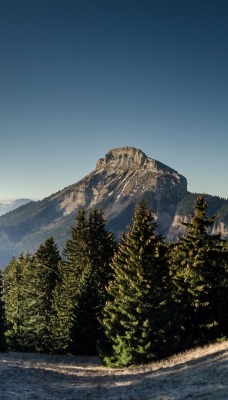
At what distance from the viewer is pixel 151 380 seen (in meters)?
21.7

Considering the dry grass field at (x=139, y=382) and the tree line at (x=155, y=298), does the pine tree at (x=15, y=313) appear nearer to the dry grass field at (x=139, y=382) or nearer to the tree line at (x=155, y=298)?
the tree line at (x=155, y=298)

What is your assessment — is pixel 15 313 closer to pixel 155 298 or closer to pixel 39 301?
pixel 39 301

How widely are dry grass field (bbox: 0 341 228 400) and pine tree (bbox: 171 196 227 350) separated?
6012mm

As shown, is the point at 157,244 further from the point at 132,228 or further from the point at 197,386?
the point at 197,386

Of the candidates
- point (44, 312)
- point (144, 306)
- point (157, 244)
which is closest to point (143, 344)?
point (144, 306)

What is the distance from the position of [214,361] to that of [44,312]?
3559 cm

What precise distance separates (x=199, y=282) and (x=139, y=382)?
1319 cm

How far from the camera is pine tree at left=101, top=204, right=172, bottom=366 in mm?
30516

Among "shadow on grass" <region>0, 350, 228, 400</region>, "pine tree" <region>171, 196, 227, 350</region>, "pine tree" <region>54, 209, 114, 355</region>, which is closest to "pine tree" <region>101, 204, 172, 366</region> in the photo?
"pine tree" <region>171, 196, 227, 350</region>

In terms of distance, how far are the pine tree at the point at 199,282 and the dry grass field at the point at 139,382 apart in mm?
6012

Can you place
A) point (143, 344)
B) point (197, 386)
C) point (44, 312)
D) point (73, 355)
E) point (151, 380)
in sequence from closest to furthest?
point (197, 386)
point (151, 380)
point (143, 344)
point (73, 355)
point (44, 312)

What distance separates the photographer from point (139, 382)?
21.9 meters

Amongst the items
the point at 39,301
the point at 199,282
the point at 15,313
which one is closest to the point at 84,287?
the point at 39,301

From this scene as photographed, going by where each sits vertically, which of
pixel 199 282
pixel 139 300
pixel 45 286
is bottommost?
pixel 45 286
